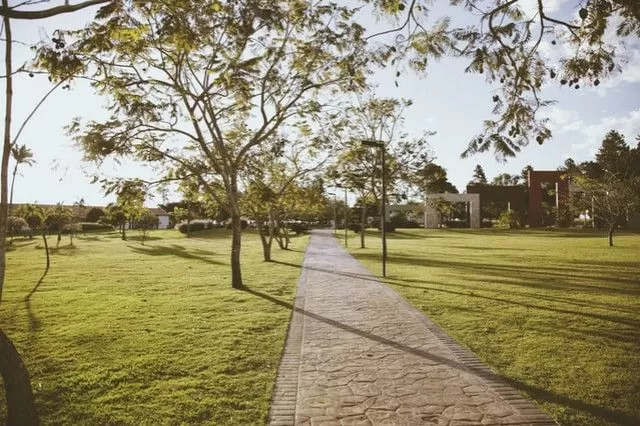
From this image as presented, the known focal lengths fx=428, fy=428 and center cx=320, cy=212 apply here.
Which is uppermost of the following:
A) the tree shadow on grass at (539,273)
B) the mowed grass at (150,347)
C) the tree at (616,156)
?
the tree at (616,156)

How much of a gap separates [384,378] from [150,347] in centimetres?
398

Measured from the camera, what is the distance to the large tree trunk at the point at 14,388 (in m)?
4.16

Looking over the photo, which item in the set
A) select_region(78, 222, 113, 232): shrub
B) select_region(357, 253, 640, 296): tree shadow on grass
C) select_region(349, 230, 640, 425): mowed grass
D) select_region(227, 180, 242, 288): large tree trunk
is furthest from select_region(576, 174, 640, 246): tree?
select_region(78, 222, 113, 232): shrub

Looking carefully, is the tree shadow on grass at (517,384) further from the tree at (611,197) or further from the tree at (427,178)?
the tree at (611,197)

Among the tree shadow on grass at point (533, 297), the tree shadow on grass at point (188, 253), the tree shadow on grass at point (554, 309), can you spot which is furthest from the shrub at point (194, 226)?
the tree shadow on grass at point (554, 309)

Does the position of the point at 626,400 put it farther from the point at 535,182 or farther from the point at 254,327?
the point at 535,182

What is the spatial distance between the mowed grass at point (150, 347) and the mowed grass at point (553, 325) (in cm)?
335

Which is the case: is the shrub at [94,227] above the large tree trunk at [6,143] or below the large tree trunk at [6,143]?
below

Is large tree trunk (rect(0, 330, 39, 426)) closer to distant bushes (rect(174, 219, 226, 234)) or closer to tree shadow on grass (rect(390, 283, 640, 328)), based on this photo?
tree shadow on grass (rect(390, 283, 640, 328))

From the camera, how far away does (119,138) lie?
1237cm

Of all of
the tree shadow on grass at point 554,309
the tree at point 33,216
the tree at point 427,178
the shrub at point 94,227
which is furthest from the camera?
the shrub at point 94,227

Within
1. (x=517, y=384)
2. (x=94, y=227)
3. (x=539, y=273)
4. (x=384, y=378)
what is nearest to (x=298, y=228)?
(x=94, y=227)

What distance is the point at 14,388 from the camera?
4.20m

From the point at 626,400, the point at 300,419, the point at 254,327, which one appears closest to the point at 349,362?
the point at 300,419
